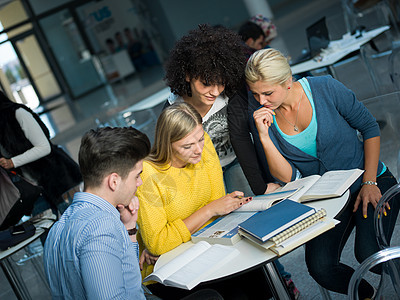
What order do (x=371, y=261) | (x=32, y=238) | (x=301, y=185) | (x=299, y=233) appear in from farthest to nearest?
1. (x=32, y=238)
2. (x=301, y=185)
3. (x=299, y=233)
4. (x=371, y=261)

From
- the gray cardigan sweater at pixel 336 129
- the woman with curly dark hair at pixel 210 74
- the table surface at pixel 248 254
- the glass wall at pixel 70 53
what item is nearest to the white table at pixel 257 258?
the table surface at pixel 248 254

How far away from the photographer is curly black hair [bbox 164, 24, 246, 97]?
2.44 m

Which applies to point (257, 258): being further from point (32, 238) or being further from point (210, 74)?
point (32, 238)

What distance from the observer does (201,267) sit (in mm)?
1811

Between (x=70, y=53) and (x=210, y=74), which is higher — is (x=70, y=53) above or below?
above

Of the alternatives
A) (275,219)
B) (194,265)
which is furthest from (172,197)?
(275,219)

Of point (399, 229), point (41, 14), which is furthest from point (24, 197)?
point (41, 14)

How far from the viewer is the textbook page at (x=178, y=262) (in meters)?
1.85

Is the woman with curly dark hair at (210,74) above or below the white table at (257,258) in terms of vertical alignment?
above

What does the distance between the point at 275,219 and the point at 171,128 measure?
70cm

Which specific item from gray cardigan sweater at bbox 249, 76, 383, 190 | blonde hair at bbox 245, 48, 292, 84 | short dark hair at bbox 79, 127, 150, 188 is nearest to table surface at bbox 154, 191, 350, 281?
gray cardigan sweater at bbox 249, 76, 383, 190

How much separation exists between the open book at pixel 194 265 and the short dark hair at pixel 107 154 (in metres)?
0.45

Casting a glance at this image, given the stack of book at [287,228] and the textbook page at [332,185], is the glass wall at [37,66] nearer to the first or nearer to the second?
the textbook page at [332,185]

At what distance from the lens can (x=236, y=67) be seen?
2467 mm
